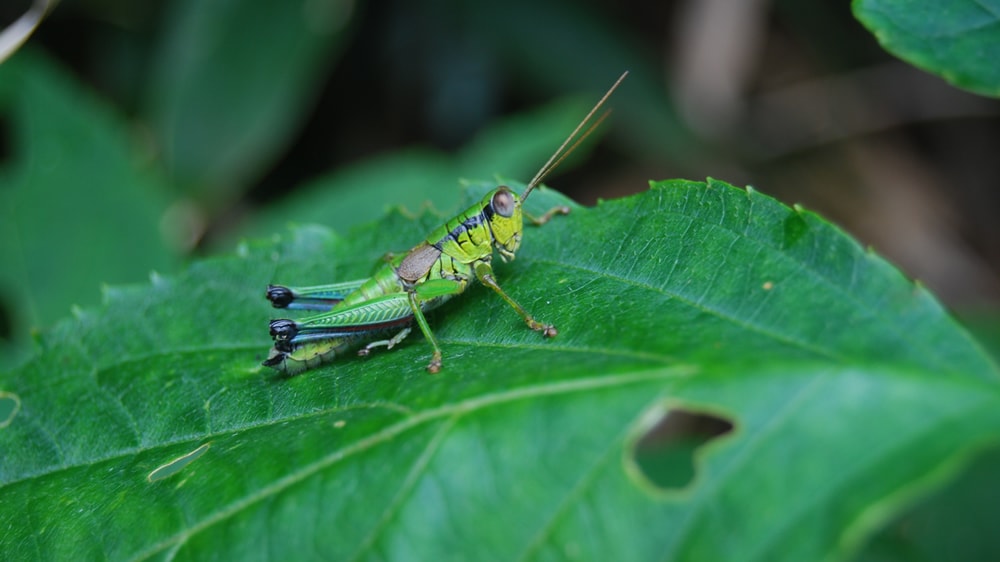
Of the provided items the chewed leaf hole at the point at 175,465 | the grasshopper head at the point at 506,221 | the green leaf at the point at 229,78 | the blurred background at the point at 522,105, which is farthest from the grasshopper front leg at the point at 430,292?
the green leaf at the point at 229,78

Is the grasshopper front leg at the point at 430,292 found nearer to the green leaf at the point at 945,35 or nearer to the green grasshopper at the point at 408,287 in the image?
the green grasshopper at the point at 408,287

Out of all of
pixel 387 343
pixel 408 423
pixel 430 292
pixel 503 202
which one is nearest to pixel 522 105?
pixel 503 202

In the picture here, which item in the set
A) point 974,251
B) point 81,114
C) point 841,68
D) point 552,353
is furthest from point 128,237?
point 974,251

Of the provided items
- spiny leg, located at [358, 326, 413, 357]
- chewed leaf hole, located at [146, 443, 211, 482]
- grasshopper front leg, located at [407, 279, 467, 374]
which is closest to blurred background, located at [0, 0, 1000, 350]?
grasshopper front leg, located at [407, 279, 467, 374]

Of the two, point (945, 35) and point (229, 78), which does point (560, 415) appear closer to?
point (945, 35)

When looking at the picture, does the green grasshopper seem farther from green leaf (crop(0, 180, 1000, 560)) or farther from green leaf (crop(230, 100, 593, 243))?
green leaf (crop(230, 100, 593, 243))
